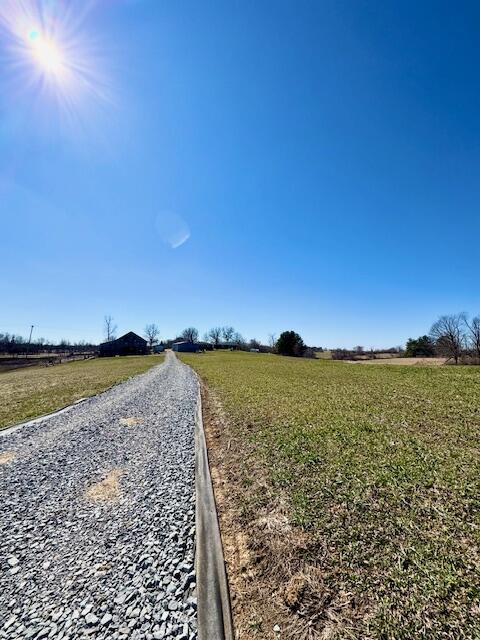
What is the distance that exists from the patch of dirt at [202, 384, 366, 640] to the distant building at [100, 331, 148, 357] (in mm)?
76815

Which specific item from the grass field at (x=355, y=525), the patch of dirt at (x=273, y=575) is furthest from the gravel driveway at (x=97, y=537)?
the grass field at (x=355, y=525)

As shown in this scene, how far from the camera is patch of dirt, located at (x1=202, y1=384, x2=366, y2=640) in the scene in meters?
2.53

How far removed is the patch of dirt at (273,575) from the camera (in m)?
2.53

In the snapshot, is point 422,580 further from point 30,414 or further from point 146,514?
point 30,414

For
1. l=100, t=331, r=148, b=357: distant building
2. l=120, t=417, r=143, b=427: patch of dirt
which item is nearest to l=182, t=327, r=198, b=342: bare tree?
l=100, t=331, r=148, b=357: distant building

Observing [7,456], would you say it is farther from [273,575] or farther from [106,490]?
[273,575]

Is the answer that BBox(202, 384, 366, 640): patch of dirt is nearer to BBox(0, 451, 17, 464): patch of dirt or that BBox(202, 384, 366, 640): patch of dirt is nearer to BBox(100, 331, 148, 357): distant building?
BBox(0, 451, 17, 464): patch of dirt

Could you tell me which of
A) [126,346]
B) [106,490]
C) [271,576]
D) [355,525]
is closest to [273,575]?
[271,576]

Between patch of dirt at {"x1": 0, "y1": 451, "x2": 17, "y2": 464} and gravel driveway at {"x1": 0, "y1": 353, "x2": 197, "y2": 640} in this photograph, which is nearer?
gravel driveway at {"x1": 0, "y1": 353, "x2": 197, "y2": 640}

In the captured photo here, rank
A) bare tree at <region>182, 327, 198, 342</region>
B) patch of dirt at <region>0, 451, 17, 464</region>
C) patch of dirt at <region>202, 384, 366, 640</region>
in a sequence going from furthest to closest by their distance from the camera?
bare tree at <region>182, 327, 198, 342</region>, patch of dirt at <region>0, 451, 17, 464</region>, patch of dirt at <region>202, 384, 366, 640</region>

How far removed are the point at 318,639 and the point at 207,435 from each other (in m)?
6.56

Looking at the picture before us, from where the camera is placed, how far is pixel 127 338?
250 feet

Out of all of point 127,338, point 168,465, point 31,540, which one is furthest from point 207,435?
point 127,338

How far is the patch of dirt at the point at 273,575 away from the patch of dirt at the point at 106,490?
2010 mm
